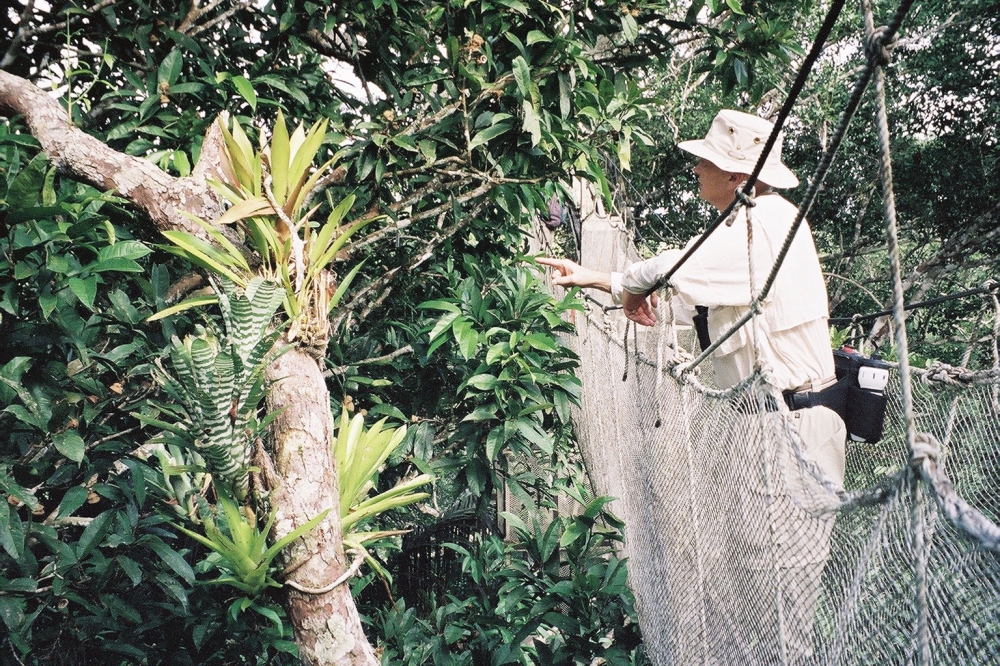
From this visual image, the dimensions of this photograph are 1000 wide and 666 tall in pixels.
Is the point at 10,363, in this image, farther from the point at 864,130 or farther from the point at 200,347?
the point at 864,130

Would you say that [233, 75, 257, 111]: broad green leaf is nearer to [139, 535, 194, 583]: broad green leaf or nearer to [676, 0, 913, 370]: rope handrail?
[139, 535, 194, 583]: broad green leaf

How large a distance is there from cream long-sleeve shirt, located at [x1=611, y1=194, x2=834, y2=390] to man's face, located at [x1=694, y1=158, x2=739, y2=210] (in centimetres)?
15

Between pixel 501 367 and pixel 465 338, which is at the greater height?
pixel 465 338

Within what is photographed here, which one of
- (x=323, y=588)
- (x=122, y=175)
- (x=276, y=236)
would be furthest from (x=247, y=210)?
(x=323, y=588)

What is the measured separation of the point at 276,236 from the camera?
158 cm

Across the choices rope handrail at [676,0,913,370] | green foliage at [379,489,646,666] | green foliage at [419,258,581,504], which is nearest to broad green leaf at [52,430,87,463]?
green foliage at [419,258,581,504]

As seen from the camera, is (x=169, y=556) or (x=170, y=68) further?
(x=170, y=68)

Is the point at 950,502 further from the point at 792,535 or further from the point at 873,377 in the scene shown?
the point at 873,377

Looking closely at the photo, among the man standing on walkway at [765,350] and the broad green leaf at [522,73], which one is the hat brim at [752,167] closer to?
the man standing on walkway at [765,350]

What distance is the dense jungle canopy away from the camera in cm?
150

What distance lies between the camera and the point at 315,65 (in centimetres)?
242

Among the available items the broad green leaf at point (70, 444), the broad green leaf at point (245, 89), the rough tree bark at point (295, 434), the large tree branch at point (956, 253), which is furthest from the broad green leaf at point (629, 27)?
the large tree branch at point (956, 253)

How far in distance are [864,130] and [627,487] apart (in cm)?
523

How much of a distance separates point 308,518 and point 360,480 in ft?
0.72
